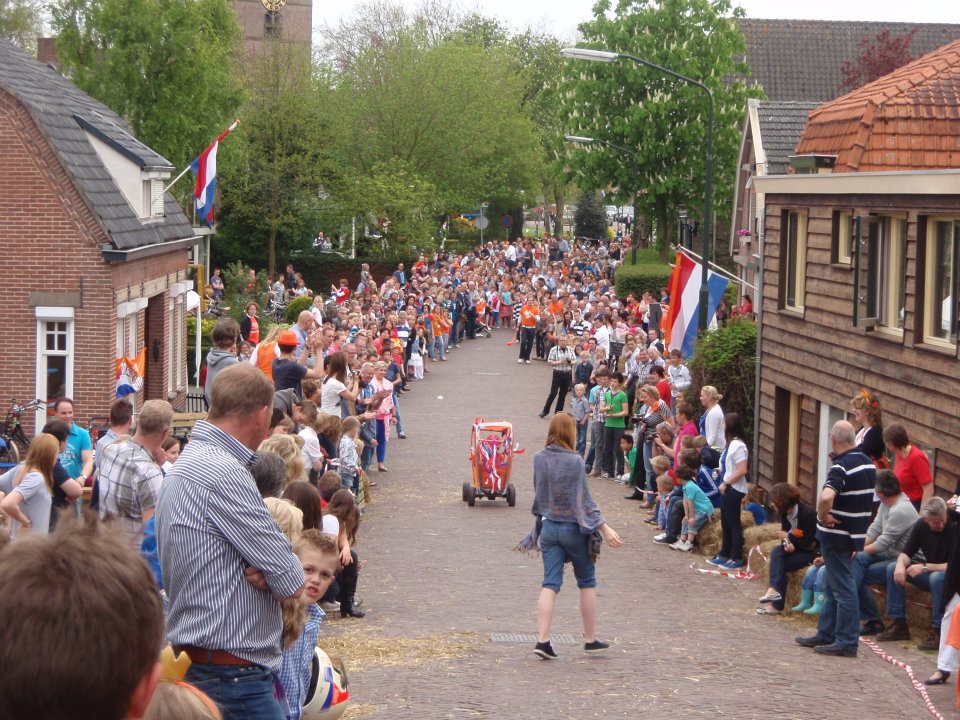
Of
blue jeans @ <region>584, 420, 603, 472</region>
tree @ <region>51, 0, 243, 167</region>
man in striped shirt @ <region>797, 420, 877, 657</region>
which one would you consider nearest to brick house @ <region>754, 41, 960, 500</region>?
blue jeans @ <region>584, 420, 603, 472</region>

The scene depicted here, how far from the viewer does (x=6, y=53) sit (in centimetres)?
2627

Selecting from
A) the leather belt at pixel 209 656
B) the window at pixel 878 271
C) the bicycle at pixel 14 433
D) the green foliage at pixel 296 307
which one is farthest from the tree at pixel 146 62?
the leather belt at pixel 209 656

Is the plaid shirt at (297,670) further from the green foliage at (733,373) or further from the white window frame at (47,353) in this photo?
the white window frame at (47,353)

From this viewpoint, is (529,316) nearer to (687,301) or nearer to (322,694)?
(687,301)

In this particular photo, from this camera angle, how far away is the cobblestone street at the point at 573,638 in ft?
29.4

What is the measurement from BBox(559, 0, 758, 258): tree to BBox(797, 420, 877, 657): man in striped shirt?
3933 cm

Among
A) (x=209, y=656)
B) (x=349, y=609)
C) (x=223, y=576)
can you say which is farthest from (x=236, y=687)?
(x=349, y=609)

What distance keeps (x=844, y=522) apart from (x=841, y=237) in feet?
25.6

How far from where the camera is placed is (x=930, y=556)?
10734mm

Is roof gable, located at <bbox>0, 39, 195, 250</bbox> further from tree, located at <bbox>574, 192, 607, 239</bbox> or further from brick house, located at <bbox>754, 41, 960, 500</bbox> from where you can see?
tree, located at <bbox>574, 192, 607, 239</bbox>

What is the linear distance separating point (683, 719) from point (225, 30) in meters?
38.9

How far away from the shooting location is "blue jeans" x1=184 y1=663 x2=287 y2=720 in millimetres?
4918

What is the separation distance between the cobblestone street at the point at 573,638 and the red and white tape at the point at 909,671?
0.06m

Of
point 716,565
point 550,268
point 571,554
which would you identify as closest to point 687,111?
point 550,268
